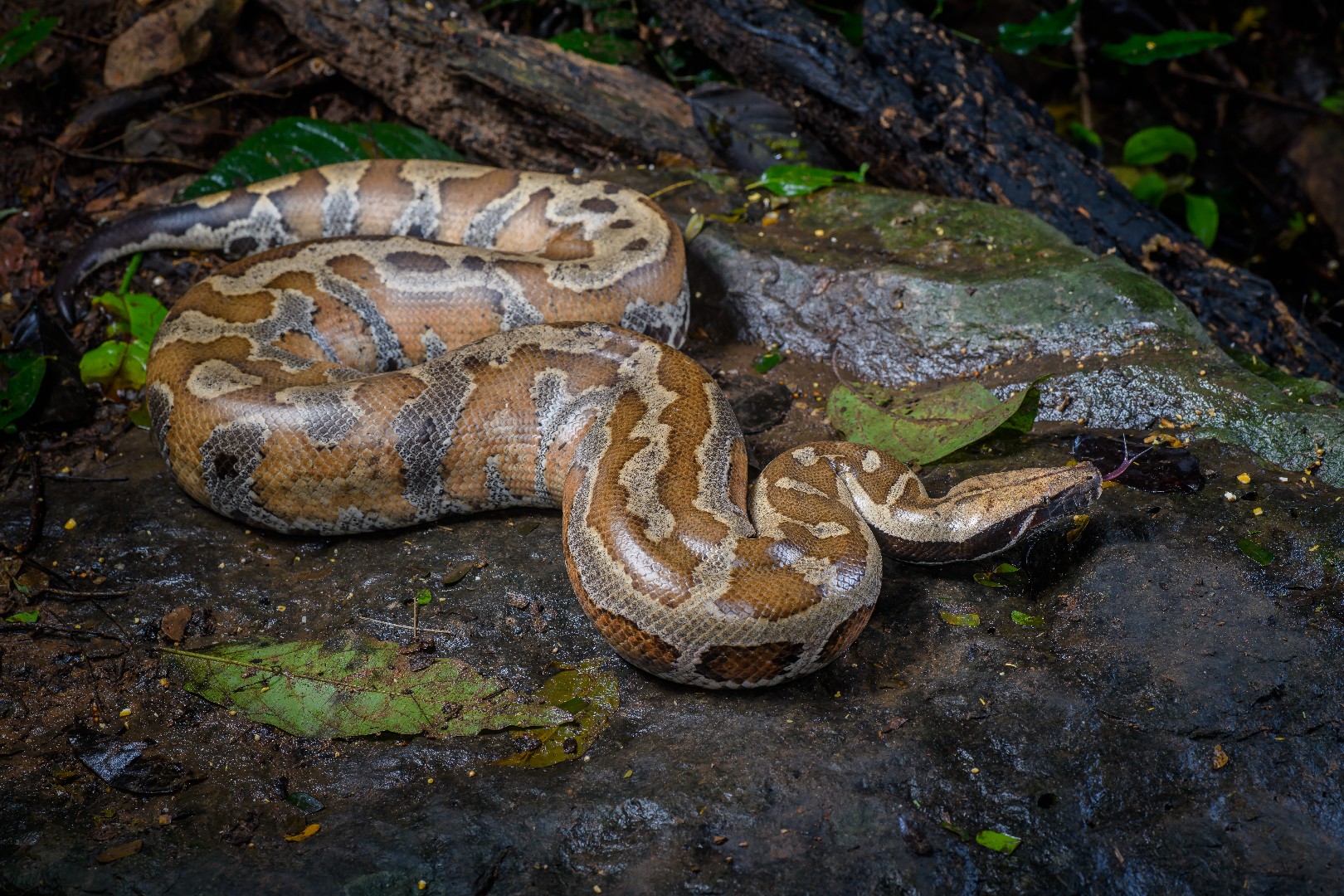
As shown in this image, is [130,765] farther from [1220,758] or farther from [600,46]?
[600,46]

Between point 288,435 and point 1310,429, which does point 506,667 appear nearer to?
point 288,435

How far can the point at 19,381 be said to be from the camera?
6.83 meters

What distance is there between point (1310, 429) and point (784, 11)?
588cm

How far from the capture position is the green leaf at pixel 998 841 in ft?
12.3

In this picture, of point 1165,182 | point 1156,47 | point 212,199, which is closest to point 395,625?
point 212,199

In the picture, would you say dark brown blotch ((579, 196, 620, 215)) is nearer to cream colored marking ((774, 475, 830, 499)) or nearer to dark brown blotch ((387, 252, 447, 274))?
dark brown blotch ((387, 252, 447, 274))

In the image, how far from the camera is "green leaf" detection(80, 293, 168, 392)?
728 cm

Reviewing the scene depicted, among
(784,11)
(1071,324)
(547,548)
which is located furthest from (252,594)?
(784,11)

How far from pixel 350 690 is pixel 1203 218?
933cm

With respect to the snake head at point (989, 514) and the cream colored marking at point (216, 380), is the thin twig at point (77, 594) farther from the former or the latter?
the snake head at point (989, 514)

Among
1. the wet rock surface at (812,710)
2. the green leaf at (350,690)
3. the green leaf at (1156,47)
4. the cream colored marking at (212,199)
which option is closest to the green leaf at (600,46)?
the cream colored marking at (212,199)

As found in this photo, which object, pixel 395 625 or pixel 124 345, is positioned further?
pixel 124 345

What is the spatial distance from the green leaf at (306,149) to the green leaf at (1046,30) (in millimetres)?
5696

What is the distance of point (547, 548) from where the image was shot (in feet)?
19.1
